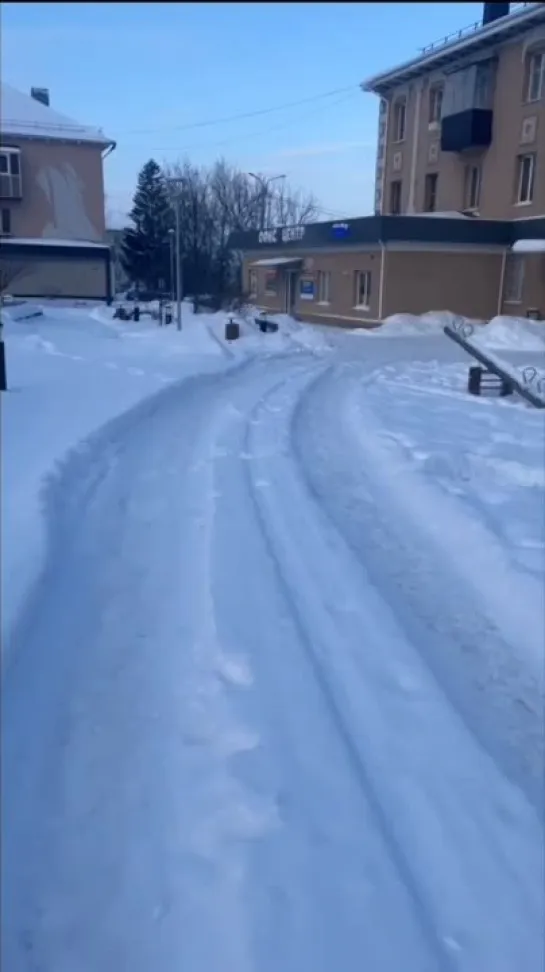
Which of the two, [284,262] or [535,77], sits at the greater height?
[535,77]

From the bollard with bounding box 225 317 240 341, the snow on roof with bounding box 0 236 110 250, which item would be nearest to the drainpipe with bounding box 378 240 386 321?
the bollard with bounding box 225 317 240 341

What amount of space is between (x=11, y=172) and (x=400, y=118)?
20173mm

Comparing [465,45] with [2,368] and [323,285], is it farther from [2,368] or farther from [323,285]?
[2,368]

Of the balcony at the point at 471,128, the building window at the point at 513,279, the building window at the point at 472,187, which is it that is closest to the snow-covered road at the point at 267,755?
the building window at the point at 513,279

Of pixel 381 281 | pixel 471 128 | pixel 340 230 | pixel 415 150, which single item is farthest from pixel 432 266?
pixel 415 150

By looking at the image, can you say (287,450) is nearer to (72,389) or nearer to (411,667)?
(72,389)

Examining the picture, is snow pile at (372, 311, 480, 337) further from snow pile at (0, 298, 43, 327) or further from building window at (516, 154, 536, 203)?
snow pile at (0, 298, 43, 327)

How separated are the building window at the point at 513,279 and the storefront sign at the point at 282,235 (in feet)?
28.8

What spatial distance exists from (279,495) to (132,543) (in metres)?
1.92

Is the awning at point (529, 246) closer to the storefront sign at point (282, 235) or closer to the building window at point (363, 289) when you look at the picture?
the building window at point (363, 289)

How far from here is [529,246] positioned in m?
28.8

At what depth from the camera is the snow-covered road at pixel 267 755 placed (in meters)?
2.78

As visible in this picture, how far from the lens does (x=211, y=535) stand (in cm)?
654

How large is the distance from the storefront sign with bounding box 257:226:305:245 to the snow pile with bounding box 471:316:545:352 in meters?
11.1
